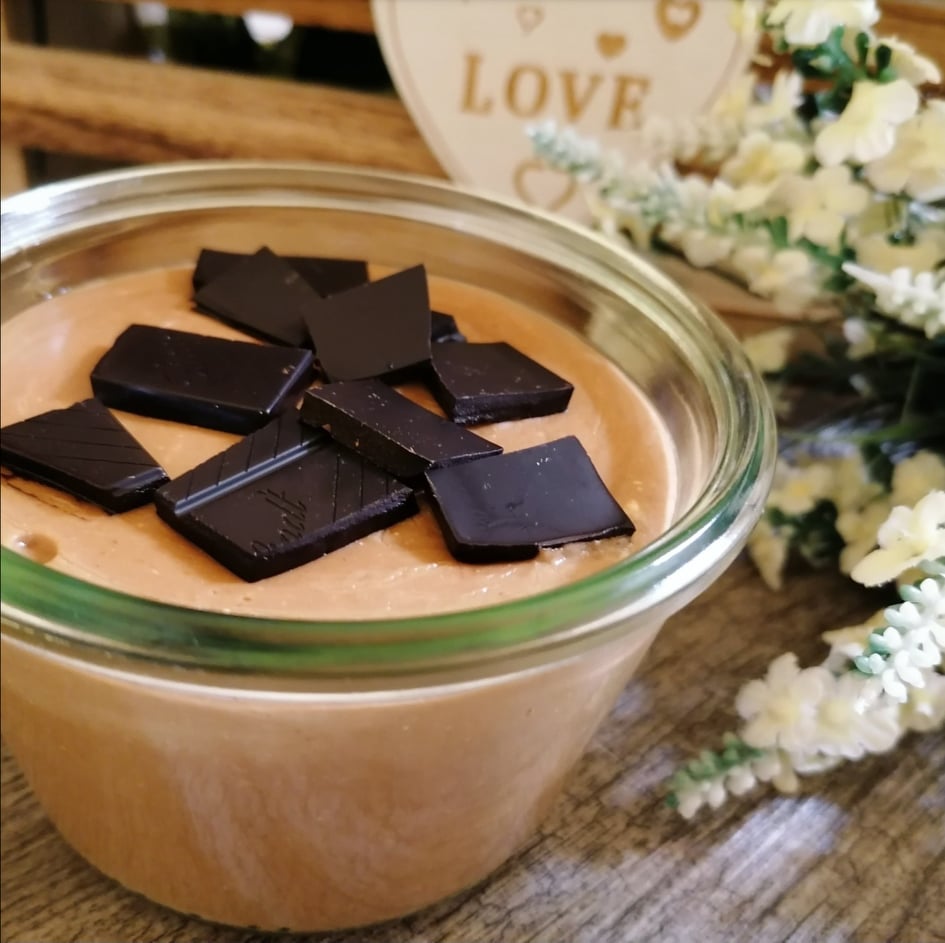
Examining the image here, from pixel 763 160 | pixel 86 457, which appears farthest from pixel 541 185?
pixel 86 457

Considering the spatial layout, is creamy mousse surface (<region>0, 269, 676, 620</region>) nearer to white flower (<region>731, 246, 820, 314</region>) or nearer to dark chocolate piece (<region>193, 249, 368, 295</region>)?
dark chocolate piece (<region>193, 249, 368, 295</region>)

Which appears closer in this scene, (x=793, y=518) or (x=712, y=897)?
(x=712, y=897)

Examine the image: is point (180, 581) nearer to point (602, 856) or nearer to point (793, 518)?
point (602, 856)

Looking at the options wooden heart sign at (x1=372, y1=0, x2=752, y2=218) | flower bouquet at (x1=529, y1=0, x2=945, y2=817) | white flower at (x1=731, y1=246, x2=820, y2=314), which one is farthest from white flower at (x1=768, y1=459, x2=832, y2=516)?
wooden heart sign at (x1=372, y1=0, x2=752, y2=218)

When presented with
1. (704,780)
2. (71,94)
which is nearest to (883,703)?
(704,780)

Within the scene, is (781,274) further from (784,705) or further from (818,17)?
(784,705)

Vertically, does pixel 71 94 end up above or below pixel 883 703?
above

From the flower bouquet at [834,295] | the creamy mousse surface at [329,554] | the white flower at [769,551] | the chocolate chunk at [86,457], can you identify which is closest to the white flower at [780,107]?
the flower bouquet at [834,295]

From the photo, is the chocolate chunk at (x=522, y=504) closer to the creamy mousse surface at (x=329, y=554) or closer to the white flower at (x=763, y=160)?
the creamy mousse surface at (x=329, y=554)
